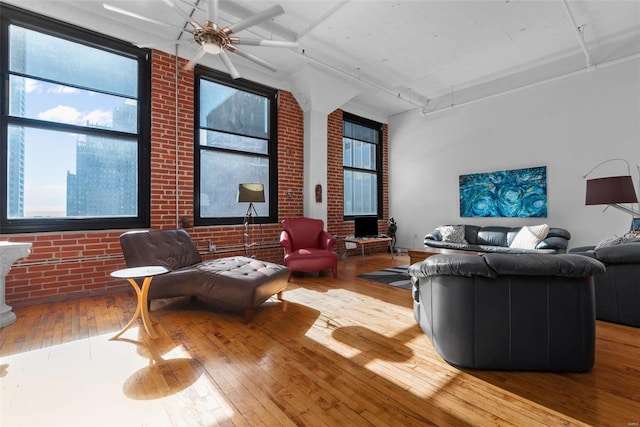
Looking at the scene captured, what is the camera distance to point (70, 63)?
3527mm

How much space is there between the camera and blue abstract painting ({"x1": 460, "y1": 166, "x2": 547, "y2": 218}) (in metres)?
5.24

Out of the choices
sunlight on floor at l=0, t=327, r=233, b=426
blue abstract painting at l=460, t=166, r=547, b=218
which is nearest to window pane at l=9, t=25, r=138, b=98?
sunlight on floor at l=0, t=327, r=233, b=426

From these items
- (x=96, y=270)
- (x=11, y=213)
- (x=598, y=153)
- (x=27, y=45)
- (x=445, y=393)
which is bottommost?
(x=445, y=393)

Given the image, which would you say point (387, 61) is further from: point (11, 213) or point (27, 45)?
point (11, 213)

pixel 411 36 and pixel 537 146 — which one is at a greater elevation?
pixel 411 36

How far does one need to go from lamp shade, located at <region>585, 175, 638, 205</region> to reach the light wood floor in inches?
55.4

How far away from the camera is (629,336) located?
2428 millimetres

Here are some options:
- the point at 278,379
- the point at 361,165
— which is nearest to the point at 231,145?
the point at 361,165

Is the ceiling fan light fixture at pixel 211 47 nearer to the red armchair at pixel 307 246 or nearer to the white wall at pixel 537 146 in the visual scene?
the red armchair at pixel 307 246

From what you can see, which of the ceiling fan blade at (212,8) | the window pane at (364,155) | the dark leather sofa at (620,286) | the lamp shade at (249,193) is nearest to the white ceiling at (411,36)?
the ceiling fan blade at (212,8)

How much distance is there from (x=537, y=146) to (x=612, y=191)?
239cm

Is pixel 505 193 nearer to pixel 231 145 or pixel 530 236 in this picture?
pixel 530 236

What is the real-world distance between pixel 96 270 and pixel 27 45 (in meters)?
2.66

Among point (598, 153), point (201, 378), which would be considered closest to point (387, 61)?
point (598, 153)
